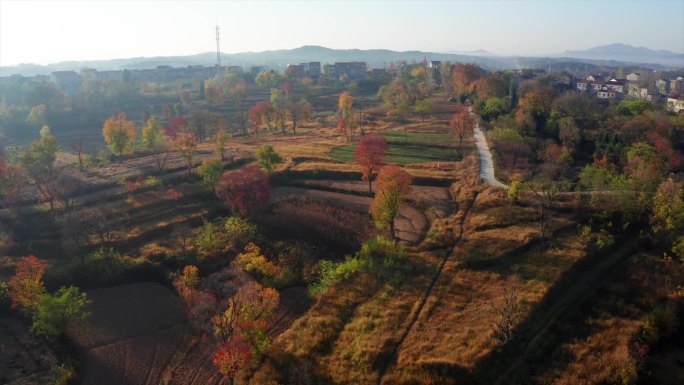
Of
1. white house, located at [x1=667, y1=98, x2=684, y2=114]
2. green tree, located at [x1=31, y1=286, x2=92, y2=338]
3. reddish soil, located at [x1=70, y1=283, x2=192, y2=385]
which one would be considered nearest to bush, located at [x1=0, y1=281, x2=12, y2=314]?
green tree, located at [x1=31, y1=286, x2=92, y2=338]

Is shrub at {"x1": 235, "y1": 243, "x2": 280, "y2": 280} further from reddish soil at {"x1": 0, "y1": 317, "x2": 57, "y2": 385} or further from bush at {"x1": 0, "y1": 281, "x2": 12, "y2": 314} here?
bush at {"x1": 0, "y1": 281, "x2": 12, "y2": 314}

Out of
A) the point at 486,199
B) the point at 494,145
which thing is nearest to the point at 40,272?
the point at 486,199

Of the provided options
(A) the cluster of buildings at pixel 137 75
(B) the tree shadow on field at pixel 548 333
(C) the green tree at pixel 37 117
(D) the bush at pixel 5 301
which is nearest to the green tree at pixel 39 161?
(D) the bush at pixel 5 301

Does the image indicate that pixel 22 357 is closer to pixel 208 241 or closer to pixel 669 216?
pixel 208 241

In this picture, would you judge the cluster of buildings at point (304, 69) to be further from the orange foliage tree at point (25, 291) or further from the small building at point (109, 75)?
the orange foliage tree at point (25, 291)

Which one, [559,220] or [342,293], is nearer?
[342,293]

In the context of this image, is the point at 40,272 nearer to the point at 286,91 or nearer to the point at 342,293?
the point at 342,293

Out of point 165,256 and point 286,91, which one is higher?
point 286,91
